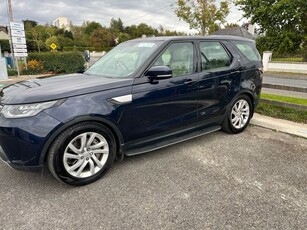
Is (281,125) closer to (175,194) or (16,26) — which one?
(175,194)

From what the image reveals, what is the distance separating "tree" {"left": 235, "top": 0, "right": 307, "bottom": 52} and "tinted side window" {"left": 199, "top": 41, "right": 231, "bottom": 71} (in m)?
20.8

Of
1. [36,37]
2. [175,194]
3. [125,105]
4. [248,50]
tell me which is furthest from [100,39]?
[175,194]

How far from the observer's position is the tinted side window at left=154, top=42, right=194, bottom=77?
11.0 ft

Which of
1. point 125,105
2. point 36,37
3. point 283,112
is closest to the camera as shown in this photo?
point 125,105

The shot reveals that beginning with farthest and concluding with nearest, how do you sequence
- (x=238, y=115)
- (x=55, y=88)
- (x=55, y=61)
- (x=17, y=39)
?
1. (x=55, y=61)
2. (x=17, y=39)
3. (x=238, y=115)
4. (x=55, y=88)

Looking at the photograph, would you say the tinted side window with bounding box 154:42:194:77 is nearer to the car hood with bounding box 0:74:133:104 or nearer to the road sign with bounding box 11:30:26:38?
the car hood with bounding box 0:74:133:104

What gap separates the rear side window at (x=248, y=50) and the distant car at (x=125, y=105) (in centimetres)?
3

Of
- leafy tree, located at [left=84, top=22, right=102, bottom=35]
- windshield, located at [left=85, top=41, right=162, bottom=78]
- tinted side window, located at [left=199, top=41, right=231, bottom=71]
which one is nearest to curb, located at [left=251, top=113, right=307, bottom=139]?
tinted side window, located at [left=199, top=41, right=231, bottom=71]

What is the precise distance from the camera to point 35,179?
2973 mm

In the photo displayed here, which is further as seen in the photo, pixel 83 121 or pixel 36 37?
pixel 36 37

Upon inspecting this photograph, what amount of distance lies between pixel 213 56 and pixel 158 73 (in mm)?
1285

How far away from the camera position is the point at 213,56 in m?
3.86

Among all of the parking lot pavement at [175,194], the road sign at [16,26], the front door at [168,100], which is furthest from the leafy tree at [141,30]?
the parking lot pavement at [175,194]

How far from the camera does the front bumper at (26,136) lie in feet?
8.07
